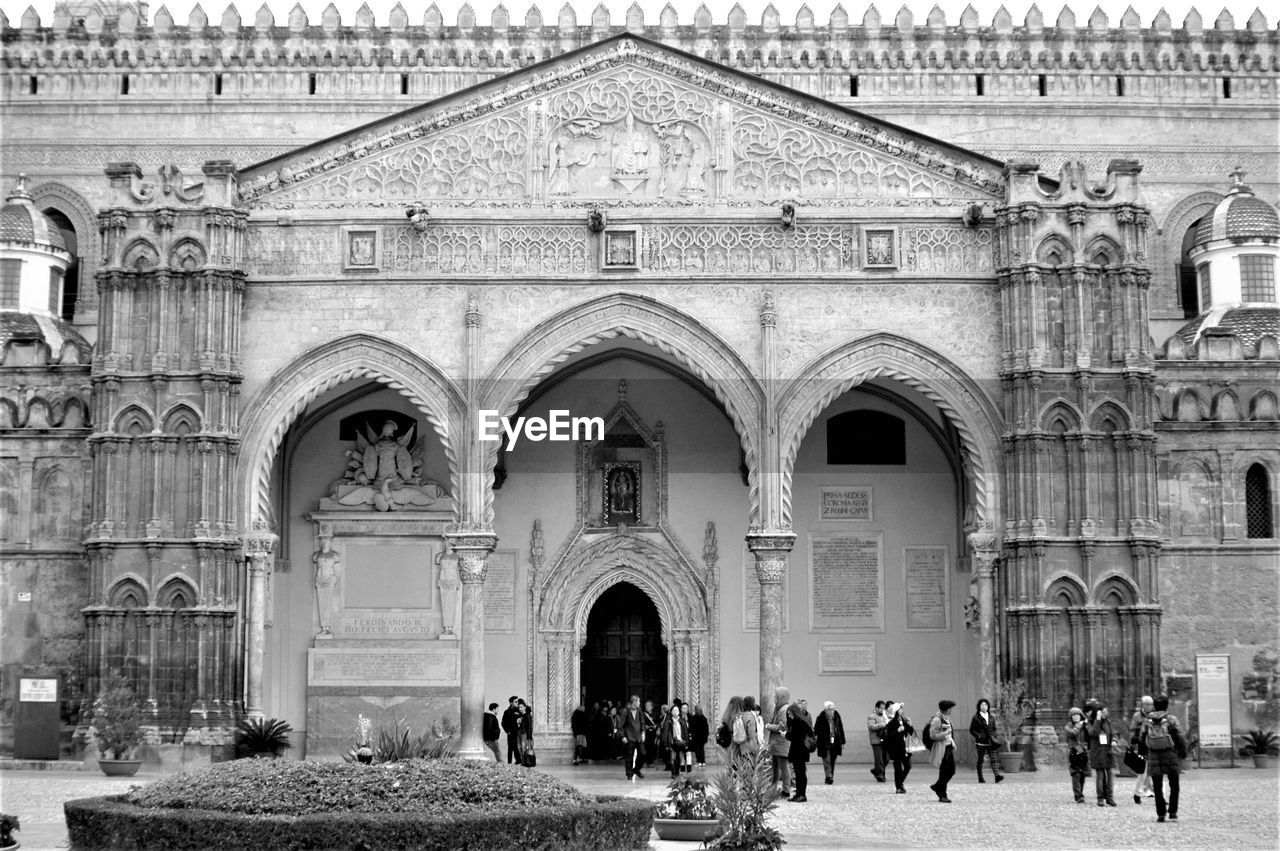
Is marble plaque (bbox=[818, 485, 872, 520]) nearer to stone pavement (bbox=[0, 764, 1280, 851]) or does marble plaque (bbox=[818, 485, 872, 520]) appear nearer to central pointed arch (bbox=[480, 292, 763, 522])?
central pointed arch (bbox=[480, 292, 763, 522])

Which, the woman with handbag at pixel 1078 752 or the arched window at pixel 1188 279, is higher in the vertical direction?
the arched window at pixel 1188 279

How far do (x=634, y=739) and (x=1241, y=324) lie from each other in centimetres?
1395

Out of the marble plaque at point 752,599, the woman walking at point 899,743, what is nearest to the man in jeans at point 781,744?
the woman walking at point 899,743

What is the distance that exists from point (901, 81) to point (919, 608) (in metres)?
11.7

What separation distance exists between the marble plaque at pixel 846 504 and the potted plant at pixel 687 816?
557 inches

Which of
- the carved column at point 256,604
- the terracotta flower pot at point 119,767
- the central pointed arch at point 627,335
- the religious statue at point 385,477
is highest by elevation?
the central pointed arch at point 627,335

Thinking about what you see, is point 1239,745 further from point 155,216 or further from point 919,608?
point 155,216

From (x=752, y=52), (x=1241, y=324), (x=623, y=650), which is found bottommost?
(x=623, y=650)

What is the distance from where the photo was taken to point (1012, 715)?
1037 inches

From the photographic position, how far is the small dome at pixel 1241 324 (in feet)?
102

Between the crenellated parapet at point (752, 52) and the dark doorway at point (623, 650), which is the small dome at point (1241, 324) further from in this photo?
the dark doorway at point (623, 650)

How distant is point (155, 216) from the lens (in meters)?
27.8

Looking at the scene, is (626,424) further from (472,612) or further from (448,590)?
(472,612)

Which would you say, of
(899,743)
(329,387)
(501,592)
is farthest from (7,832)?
(501,592)
